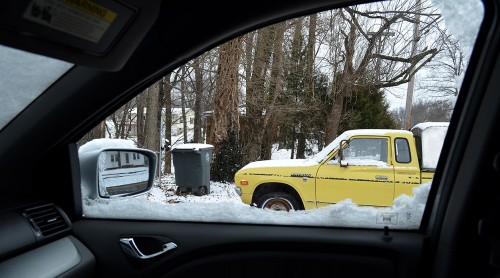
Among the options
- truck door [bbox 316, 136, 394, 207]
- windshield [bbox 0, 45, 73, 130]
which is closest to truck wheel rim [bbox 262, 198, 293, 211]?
truck door [bbox 316, 136, 394, 207]

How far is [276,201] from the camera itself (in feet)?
11.1

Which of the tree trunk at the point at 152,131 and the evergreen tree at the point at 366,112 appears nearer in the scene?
the evergreen tree at the point at 366,112

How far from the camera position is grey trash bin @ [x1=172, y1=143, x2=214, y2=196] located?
3.51 meters

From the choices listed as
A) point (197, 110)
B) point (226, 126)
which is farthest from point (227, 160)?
point (197, 110)

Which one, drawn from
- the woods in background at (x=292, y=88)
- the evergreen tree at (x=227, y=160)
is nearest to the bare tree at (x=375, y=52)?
the woods in background at (x=292, y=88)

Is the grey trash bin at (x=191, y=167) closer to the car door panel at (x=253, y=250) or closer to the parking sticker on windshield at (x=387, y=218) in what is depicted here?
the car door panel at (x=253, y=250)

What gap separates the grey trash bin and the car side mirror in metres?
1.04

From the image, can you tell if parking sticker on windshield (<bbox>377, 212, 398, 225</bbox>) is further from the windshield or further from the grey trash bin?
the windshield

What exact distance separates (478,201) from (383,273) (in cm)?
58

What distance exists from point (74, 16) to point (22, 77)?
0.94 meters

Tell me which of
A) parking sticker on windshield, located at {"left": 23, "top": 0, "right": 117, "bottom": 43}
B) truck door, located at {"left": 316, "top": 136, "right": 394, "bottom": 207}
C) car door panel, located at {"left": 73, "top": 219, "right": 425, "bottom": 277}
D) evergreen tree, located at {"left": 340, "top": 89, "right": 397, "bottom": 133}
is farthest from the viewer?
evergreen tree, located at {"left": 340, "top": 89, "right": 397, "bottom": 133}

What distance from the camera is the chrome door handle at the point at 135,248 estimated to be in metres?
2.13

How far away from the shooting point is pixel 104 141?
222cm

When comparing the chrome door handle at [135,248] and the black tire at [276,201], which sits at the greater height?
the black tire at [276,201]
